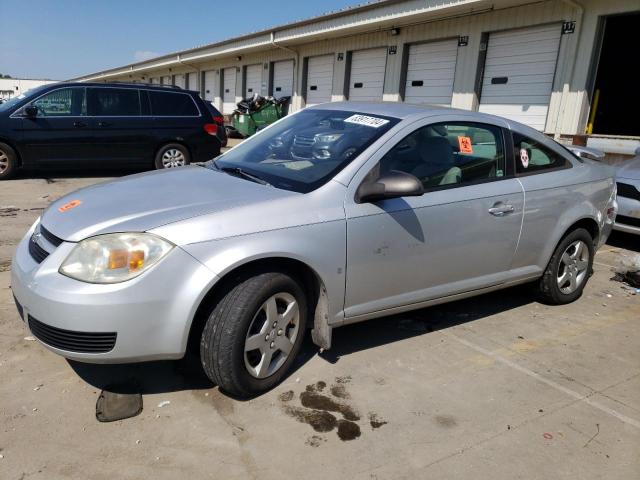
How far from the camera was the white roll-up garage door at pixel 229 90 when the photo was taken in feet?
78.5

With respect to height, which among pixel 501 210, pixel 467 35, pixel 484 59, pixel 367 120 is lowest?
pixel 501 210

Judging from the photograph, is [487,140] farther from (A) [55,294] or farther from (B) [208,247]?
(A) [55,294]

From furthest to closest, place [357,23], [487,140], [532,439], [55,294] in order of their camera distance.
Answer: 1. [357,23]
2. [487,140]
3. [532,439]
4. [55,294]

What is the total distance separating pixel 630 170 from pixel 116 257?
21.4ft

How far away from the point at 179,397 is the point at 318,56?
16.0 meters

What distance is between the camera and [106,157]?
29.9ft

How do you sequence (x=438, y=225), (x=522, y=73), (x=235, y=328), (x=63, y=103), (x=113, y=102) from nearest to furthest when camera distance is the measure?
(x=235, y=328)
(x=438, y=225)
(x=63, y=103)
(x=113, y=102)
(x=522, y=73)

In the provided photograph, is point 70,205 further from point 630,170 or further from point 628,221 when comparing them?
point 630,170

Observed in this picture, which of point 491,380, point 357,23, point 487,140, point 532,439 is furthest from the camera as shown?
point 357,23

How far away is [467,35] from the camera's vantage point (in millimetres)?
11578

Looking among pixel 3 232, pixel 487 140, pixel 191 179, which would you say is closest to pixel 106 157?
pixel 3 232

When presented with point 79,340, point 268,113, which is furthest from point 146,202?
point 268,113

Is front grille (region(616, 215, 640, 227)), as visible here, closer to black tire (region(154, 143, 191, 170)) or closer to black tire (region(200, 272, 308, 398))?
black tire (region(200, 272, 308, 398))

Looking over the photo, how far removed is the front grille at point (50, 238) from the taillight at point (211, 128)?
7279mm
